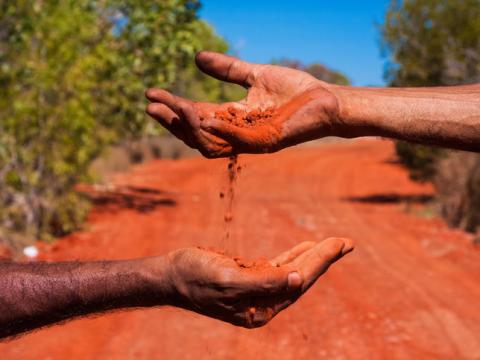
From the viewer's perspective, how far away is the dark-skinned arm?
7.07 feet

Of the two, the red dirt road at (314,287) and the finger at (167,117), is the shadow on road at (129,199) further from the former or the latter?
the finger at (167,117)

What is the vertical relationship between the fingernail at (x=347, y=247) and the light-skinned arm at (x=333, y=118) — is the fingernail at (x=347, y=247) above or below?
below

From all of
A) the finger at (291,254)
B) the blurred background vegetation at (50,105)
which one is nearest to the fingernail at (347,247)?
the finger at (291,254)

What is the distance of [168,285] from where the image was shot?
2.28m

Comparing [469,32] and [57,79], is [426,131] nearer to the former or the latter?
[57,79]

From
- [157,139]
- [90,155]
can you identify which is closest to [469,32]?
[90,155]

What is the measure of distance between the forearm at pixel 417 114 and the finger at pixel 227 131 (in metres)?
0.40

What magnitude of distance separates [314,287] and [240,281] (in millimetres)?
4928

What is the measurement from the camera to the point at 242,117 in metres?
2.71

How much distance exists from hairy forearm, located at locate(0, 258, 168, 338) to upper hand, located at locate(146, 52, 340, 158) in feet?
1.65

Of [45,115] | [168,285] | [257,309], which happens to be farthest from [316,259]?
[45,115]

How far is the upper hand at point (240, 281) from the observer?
2137mm

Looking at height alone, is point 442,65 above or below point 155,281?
above

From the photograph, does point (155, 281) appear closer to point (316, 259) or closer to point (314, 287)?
point (316, 259)
